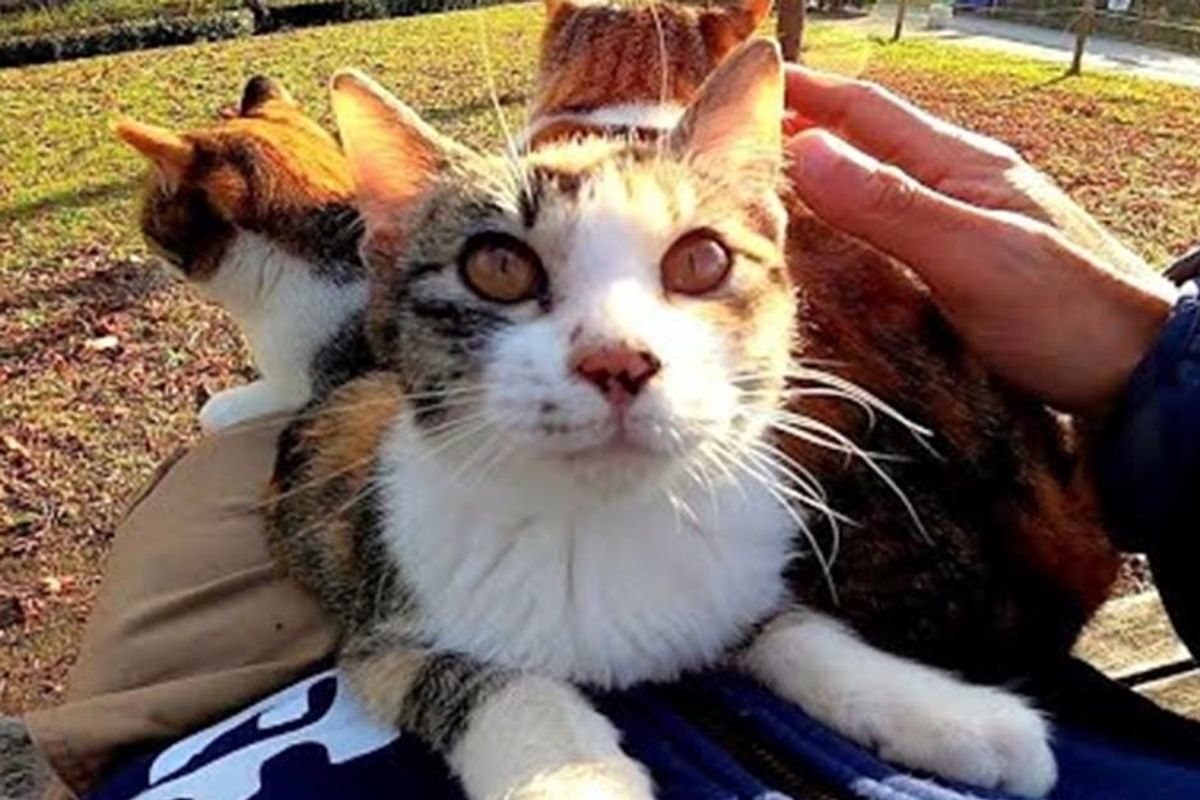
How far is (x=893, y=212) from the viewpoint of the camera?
1.22 metres

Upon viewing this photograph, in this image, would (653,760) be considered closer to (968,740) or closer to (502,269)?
(968,740)

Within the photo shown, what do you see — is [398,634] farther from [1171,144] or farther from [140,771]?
[1171,144]

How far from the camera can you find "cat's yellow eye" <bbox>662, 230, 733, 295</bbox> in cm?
108

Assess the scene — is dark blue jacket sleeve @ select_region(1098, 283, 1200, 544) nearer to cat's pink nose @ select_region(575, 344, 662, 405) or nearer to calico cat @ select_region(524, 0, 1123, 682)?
calico cat @ select_region(524, 0, 1123, 682)

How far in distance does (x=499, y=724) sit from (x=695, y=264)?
0.35 m

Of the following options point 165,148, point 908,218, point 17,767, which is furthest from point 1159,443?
point 17,767

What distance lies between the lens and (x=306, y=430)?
4.86 feet

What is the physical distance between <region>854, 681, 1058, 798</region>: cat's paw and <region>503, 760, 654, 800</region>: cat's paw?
17 cm

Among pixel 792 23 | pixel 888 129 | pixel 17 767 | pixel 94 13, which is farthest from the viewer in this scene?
pixel 94 13

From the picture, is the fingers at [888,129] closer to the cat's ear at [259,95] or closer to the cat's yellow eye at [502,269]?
the cat's yellow eye at [502,269]

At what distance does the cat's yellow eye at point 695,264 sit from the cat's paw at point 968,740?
1.05ft

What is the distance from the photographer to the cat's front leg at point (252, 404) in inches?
82.0

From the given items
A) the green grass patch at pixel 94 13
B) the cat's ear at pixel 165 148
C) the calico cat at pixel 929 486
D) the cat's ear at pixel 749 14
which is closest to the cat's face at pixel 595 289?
the calico cat at pixel 929 486

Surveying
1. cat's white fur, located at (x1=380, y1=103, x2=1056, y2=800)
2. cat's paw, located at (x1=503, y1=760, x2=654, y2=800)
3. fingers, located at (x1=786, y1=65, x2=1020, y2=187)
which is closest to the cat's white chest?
cat's white fur, located at (x1=380, y1=103, x2=1056, y2=800)
